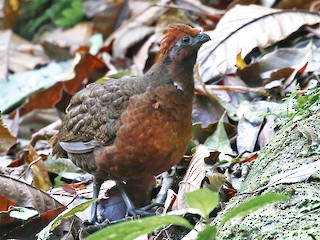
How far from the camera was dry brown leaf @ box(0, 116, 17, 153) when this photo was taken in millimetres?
4992

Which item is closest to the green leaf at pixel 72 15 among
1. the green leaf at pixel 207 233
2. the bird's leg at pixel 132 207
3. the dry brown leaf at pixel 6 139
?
the dry brown leaf at pixel 6 139

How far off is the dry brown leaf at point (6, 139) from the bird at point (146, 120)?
107cm

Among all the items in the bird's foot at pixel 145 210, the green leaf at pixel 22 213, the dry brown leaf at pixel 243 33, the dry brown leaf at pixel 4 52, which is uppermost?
the dry brown leaf at pixel 243 33

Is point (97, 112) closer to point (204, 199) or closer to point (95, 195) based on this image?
point (95, 195)

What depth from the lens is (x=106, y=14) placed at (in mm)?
7996

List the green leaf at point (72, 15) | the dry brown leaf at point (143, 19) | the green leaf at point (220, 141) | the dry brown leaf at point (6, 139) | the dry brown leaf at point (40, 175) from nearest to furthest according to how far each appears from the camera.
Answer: the green leaf at point (220, 141)
the dry brown leaf at point (40, 175)
the dry brown leaf at point (6, 139)
the dry brown leaf at point (143, 19)
the green leaf at point (72, 15)

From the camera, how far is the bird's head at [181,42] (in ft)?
A: 12.5

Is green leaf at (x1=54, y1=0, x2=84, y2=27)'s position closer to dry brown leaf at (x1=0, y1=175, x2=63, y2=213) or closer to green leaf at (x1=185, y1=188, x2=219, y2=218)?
dry brown leaf at (x1=0, y1=175, x2=63, y2=213)

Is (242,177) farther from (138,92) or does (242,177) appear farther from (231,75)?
(231,75)

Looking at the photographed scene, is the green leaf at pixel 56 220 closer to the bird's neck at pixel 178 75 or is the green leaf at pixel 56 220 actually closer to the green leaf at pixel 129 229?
the bird's neck at pixel 178 75

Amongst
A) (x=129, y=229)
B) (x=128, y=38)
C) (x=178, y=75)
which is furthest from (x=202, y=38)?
(x=128, y=38)

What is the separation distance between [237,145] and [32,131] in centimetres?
209

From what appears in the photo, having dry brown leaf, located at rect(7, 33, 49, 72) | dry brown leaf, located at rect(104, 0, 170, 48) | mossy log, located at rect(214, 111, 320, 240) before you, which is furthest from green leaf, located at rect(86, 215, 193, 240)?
dry brown leaf, located at rect(7, 33, 49, 72)

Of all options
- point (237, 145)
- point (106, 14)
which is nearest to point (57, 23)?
point (106, 14)
